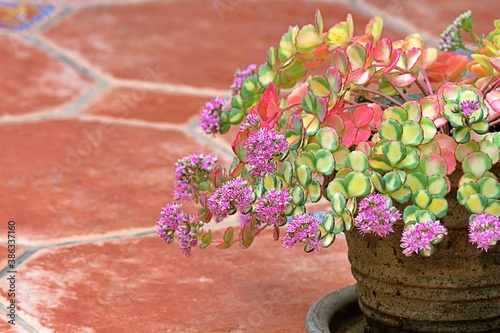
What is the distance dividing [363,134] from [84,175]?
3.93ft

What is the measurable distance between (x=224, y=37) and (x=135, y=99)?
2.10 feet

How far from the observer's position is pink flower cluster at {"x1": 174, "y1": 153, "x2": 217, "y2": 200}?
1.46 metres

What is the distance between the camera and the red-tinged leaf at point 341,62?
1343 millimetres

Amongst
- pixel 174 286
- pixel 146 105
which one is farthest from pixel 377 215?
pixel 146 105

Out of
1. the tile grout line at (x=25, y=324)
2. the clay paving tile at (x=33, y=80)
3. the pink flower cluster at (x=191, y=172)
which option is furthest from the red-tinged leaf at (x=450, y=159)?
the clay paving tile at (x=33, y=80)

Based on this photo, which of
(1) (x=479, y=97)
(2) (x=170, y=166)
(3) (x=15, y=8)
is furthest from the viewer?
(3) (x=15, y=8)

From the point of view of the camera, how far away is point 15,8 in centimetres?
381

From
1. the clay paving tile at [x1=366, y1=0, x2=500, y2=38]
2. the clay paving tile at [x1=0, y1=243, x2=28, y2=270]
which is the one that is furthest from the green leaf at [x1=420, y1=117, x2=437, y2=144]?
the clay paving tile at [x1=366, y1=0, x2=500, y2=38]

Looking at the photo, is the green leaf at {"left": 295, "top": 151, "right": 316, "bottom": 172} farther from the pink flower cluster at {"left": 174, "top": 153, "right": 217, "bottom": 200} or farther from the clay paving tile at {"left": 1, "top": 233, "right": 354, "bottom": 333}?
the clay paving tile at {"left": 1, "top": 233, "right": 354, "bottom": 333}

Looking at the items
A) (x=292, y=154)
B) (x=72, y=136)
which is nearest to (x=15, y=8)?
(x=72, y=136)

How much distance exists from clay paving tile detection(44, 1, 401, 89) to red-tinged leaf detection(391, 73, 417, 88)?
5.57 ft

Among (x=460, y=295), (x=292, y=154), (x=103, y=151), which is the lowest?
(x=460, y=295)

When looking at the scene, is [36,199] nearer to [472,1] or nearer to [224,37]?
[224,37]

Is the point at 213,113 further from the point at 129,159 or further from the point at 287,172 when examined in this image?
the point at 129,159
